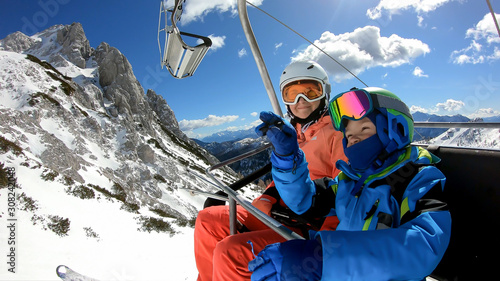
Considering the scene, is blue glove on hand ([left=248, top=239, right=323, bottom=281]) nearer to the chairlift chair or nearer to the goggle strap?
the goggle strap

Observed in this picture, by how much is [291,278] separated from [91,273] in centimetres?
599

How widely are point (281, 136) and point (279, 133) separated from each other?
0.07 ft

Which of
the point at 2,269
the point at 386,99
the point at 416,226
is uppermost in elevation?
the point at 386,99

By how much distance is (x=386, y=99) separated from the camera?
139 centimetres

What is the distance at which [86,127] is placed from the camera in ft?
80.6

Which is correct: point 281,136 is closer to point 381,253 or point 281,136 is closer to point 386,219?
point 386,219

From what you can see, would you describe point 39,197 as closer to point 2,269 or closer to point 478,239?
point 2,269

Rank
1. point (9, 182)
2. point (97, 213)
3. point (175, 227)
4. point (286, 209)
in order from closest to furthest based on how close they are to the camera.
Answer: point (286, 209), point (9, 182), point (97, 213), point (175, 227)

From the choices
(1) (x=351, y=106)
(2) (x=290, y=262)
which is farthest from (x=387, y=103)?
(2) (x=290, y=262)

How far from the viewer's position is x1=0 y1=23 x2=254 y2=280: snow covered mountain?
6.28 m

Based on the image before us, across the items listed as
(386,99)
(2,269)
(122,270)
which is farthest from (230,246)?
(122,270)

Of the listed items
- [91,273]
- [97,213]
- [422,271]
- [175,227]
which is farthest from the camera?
[175,227]

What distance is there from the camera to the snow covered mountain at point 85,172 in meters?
6.28

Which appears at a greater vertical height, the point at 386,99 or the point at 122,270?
the point at 386,99
